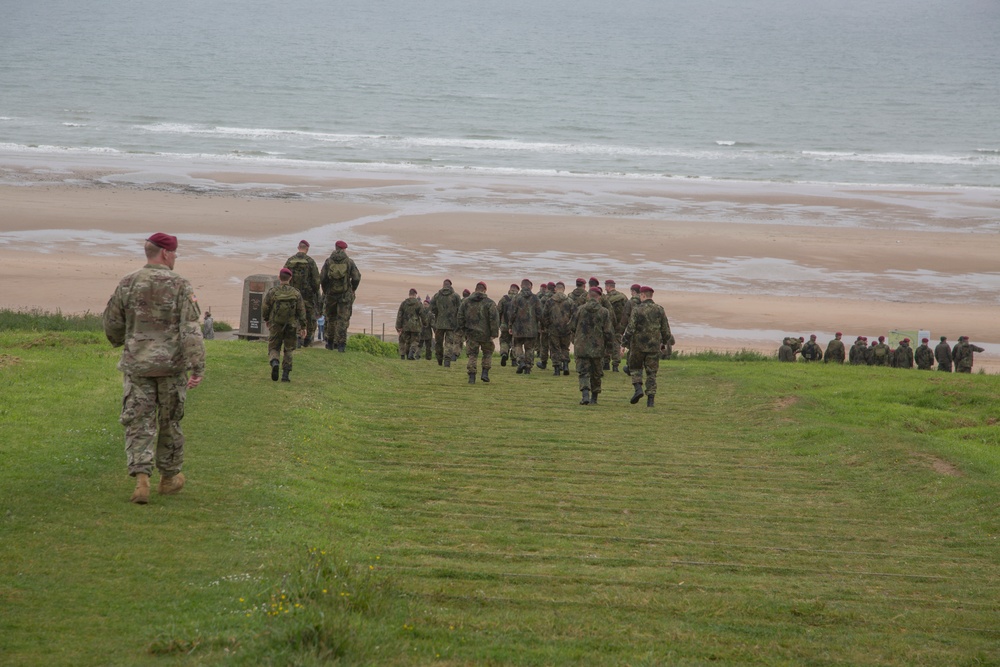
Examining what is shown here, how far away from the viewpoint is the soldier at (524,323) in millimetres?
20625

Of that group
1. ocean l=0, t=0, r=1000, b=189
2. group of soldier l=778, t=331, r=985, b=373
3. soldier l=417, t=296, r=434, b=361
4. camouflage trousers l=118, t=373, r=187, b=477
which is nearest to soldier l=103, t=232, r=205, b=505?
camouflage trousers l=118, t=373, r=187, b=477

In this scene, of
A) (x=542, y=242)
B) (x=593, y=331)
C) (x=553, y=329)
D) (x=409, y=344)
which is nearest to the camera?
(x=593, y=331)

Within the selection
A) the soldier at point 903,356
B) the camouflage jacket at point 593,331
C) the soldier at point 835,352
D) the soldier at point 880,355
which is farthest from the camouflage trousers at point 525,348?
the soldier at point 903,356

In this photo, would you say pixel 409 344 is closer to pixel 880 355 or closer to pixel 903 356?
pixel 880 355

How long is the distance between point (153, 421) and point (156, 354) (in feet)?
1.79

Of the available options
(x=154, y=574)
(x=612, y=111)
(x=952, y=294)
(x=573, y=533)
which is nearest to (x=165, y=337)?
(x=154, y=574)

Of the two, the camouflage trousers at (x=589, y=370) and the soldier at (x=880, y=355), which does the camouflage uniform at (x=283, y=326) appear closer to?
the camouflage trousers at (x=589, y=370)

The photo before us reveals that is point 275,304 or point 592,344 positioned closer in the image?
point 275,304

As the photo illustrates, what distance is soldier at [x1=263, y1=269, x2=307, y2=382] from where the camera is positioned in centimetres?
1535

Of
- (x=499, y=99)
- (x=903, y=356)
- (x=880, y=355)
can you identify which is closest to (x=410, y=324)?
(x=880, y=355)

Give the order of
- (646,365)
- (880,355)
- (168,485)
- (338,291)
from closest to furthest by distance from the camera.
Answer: (168,485)
(646,365)
(338,291)
(880,355)

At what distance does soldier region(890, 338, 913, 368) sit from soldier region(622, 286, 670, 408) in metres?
12.4

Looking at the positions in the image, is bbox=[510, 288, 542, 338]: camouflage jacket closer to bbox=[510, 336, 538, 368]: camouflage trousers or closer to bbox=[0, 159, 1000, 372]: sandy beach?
bbox=[510, 336, 538, 368]: camouflage trousers

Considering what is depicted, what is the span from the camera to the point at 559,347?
21203 millimetres
